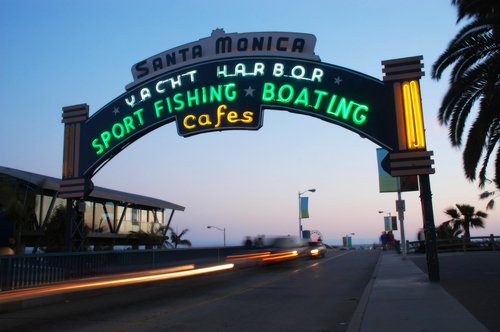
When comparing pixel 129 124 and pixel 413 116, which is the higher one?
pixel 129 124

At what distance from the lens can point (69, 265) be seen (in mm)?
16172

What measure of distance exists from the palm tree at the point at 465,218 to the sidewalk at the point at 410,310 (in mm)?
33284

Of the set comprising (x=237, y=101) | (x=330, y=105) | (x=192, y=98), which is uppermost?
(x=192, y=98)

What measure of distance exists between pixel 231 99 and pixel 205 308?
29.4 feet

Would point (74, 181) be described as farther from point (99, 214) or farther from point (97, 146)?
point (99, 214)

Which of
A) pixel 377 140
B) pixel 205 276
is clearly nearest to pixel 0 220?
pixel 205 276

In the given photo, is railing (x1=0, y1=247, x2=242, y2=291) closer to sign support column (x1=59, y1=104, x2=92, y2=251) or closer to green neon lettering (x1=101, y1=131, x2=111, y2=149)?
sign support column (x1=59, y1=104, x2=92, y2=251)

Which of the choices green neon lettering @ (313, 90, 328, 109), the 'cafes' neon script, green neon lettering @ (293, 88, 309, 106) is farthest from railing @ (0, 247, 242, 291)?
green neon lettering @ (313, 90, 328, 109)

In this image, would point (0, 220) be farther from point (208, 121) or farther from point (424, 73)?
point (424, 73)

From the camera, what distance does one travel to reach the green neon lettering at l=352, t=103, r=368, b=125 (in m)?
16.6

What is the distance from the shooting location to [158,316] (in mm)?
10188

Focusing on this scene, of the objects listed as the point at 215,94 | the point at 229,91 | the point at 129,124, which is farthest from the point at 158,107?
the point at 229,91

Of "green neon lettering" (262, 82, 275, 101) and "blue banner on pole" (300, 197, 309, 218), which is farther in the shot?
"blue banner on pole" (300, 197, 309, 218)

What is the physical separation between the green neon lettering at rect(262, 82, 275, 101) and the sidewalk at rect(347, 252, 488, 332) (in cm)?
745
